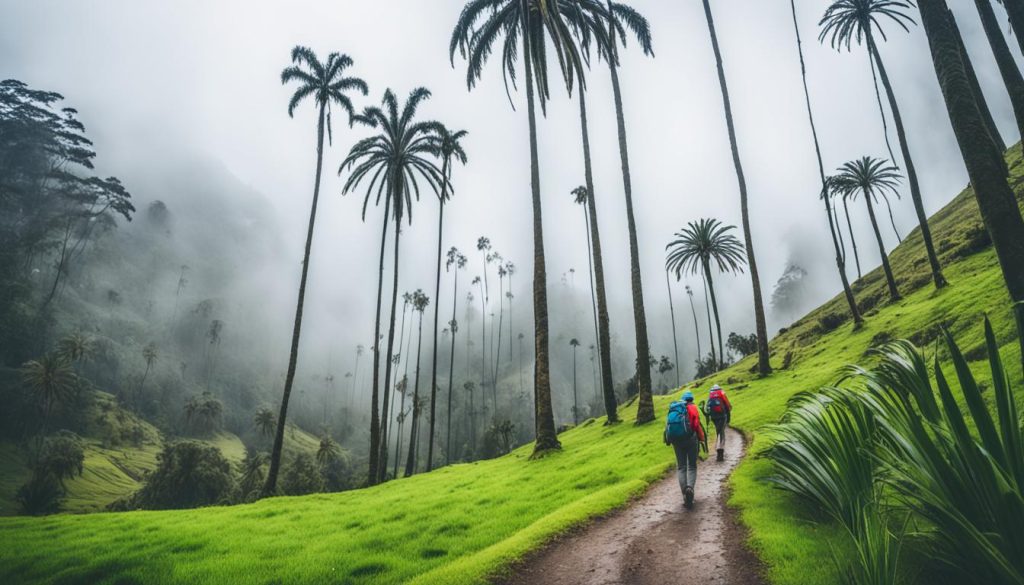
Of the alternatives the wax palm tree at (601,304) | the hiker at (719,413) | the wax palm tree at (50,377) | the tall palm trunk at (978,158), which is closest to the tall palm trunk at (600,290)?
the wax palm tree at (601,304)

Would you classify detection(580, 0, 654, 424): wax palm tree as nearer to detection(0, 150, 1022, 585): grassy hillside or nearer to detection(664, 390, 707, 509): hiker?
detection(0, 150, 1022, 585): grassy hillside

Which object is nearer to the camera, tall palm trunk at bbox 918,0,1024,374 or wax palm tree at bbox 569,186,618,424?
tall palm trunk at bbox 918,0,1024,374

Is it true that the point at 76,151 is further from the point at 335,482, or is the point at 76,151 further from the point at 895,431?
the point at 895,431

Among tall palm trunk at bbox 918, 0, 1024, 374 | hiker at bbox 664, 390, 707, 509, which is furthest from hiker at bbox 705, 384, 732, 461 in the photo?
tall palm trunk at bbox 918, 0, 1024, 374

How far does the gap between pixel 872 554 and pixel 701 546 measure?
123 inches

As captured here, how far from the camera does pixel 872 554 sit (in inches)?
123

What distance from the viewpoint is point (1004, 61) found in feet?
26.3

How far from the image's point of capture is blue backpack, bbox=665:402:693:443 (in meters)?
8.05

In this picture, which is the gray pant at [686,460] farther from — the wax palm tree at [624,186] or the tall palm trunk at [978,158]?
the wax palm tree at [624,186]

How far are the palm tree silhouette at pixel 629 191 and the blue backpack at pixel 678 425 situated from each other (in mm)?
12075

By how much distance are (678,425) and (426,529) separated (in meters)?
5.73

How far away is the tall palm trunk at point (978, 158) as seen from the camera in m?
4.89

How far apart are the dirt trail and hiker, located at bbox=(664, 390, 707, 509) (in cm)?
41

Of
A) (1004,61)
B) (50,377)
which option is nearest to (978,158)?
Answer: (1004,61)
